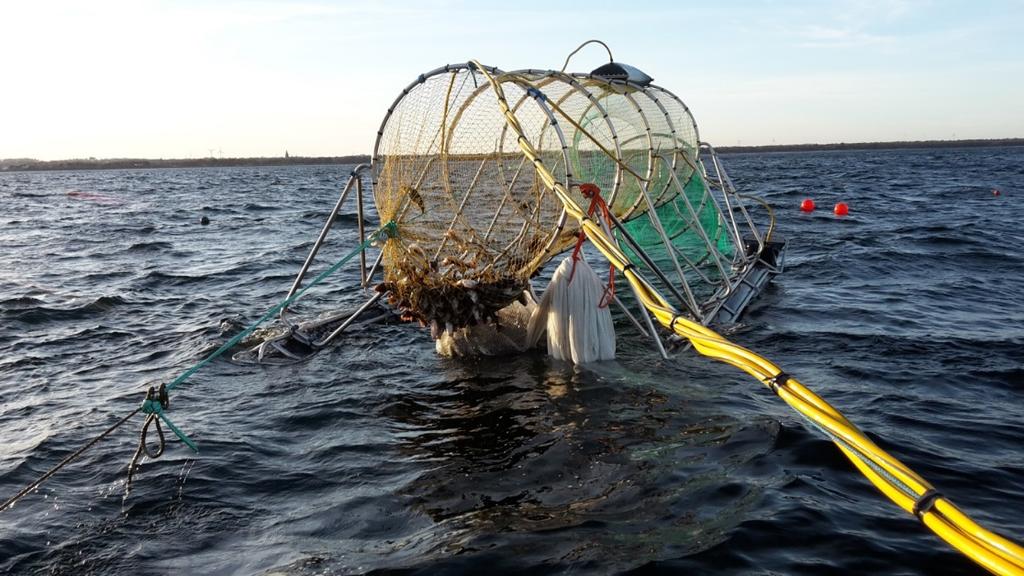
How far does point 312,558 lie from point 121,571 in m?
1.17

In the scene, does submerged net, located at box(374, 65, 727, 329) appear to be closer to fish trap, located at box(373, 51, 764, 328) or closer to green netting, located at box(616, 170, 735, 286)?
fish trap, located at box(373, 51, 764, 328)

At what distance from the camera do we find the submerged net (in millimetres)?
8438

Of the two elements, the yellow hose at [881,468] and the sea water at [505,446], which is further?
the sea water at [505,446]

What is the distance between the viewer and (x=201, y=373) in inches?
362

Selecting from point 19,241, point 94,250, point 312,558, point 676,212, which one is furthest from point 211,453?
point 19,241

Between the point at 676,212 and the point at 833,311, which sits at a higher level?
the point at 676,212

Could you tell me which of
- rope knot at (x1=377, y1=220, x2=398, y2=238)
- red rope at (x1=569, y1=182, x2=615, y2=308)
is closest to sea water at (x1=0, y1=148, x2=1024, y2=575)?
red rope at (x1=569, y1=182, x2=615, y2=308)

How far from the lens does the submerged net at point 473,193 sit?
8.44m

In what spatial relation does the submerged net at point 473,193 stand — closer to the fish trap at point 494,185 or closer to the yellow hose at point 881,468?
the fish trap at point 494,185

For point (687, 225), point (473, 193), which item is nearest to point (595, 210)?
point (473, 193)

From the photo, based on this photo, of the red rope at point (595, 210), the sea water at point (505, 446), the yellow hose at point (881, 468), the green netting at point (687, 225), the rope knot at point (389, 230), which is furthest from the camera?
the green netting at point (687, 225)

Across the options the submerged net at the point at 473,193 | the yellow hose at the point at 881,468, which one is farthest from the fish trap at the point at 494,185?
the yellow hose at the point at 881,468

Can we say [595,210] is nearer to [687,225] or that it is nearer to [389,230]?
[389,230]

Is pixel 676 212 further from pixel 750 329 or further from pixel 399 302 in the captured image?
pixel 399 302
